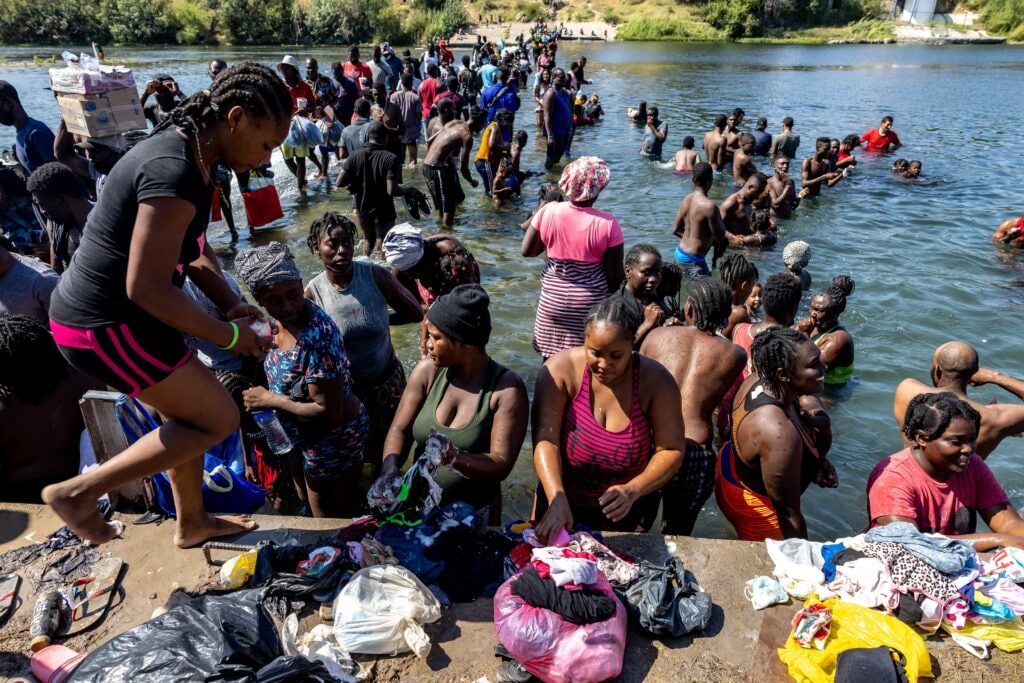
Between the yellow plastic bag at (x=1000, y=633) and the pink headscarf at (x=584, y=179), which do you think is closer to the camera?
the yellow plastic bag at (x=1000, y=633)

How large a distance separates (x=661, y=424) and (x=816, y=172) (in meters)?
10.8

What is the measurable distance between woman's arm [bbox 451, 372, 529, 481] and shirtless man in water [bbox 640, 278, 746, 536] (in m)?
1.08

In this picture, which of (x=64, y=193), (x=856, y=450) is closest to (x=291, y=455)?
(x=64, y=193)

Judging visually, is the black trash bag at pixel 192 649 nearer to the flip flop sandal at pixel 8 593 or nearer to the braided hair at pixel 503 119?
the flip flop sandal at pixel 8 593

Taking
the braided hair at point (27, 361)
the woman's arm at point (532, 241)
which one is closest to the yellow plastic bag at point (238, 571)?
the braided hair at point (27, 361)

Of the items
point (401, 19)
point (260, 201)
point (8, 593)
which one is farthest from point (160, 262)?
point (401, 19)

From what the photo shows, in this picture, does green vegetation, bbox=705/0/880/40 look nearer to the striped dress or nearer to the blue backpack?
the striped dress

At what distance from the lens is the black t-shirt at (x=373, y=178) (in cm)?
763

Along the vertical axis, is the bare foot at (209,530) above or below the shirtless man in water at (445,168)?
below

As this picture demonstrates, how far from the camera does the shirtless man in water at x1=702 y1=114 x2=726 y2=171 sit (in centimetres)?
1362

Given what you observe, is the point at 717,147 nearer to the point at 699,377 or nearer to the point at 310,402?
the point at 699,377

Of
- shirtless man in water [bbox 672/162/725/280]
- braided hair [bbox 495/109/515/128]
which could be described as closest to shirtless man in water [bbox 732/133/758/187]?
braided hair [bbox 495/109/515/128]

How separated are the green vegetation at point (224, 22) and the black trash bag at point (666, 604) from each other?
53646 millimetres

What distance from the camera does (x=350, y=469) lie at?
3.70 meters
